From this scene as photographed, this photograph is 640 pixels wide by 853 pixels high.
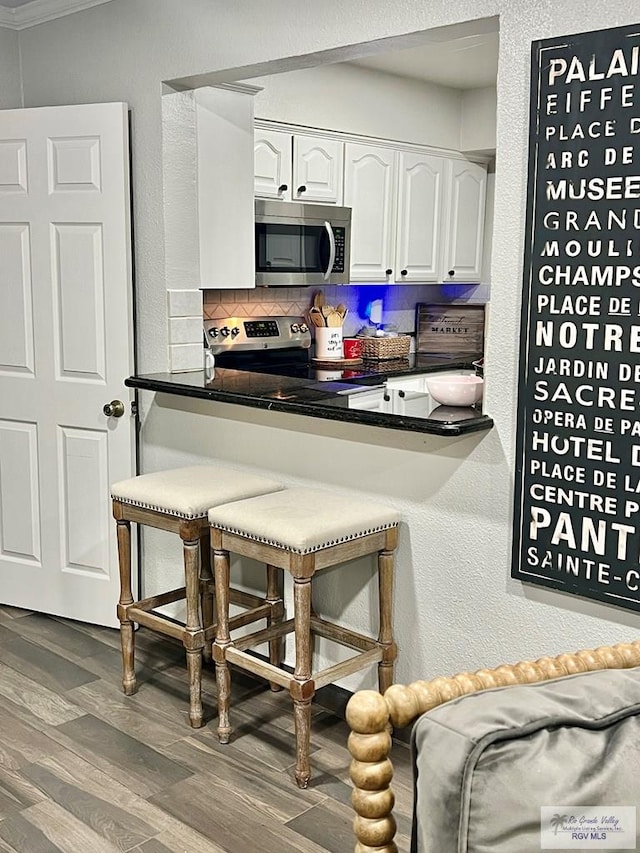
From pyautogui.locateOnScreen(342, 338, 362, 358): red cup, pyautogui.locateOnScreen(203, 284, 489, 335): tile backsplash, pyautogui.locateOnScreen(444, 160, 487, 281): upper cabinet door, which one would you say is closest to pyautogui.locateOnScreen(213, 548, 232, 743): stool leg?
pyautogui.locateOnScreen(203, 284, 489, 335): tile backsplash

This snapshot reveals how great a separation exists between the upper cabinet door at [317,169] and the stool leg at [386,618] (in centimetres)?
239

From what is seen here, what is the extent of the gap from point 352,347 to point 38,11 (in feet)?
7.49

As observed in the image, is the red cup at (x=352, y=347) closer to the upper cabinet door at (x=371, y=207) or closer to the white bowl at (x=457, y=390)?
the upper cabinet door at (x=371, y=207)

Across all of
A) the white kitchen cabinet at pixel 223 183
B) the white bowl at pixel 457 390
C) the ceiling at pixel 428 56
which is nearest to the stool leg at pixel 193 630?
the white bowl at pixel 457 390

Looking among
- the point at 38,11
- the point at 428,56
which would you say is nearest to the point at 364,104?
the point at 428,56

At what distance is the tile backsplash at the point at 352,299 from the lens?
15.1 ft

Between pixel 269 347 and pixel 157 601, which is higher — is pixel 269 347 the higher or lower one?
the higher one

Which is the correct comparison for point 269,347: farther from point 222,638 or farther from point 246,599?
point 222,638

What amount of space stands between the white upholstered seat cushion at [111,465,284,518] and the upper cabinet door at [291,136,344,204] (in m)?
1.95

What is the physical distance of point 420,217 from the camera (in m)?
5.43

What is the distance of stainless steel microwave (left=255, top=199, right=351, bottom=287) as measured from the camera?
4266mm

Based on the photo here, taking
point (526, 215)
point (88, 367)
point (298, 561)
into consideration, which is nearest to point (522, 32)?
point (526, 215)

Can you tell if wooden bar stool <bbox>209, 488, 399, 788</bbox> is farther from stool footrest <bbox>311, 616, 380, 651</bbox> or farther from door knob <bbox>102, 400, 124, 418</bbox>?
door knob <bbox>102, 400, 124, 418</bbox>

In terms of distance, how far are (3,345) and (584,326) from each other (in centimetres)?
244
